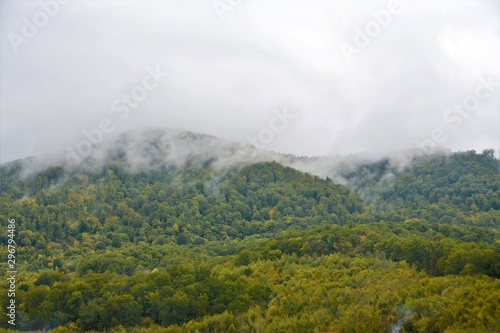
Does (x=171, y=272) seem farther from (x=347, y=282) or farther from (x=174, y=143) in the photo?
(x=174, y=143)

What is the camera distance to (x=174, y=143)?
18500 cm

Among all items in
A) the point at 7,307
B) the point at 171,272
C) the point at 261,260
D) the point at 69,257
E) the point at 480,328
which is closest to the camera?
the point at 480,328

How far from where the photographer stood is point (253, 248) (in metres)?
96.8

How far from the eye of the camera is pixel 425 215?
A: 144 metres

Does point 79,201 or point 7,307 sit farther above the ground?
point 79,201

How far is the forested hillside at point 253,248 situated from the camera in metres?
59.2

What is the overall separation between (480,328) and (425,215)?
103103 millimetres

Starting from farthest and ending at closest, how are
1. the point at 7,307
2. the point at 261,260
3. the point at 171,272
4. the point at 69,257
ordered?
the point at 69,257 < the point at 261,260 < the point at 171,272 < the point at 7,307

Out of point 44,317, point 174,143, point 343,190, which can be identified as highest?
point 174,143

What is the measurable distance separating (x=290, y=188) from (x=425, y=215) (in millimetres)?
38900

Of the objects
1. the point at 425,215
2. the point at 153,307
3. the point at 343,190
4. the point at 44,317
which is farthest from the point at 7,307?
the point at 343,190

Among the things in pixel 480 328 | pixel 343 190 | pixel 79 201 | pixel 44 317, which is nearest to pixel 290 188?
pixel 343 190

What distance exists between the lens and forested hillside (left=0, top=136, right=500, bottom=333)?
59.2 m

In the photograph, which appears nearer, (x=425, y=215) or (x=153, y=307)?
(x=153, y=307)
